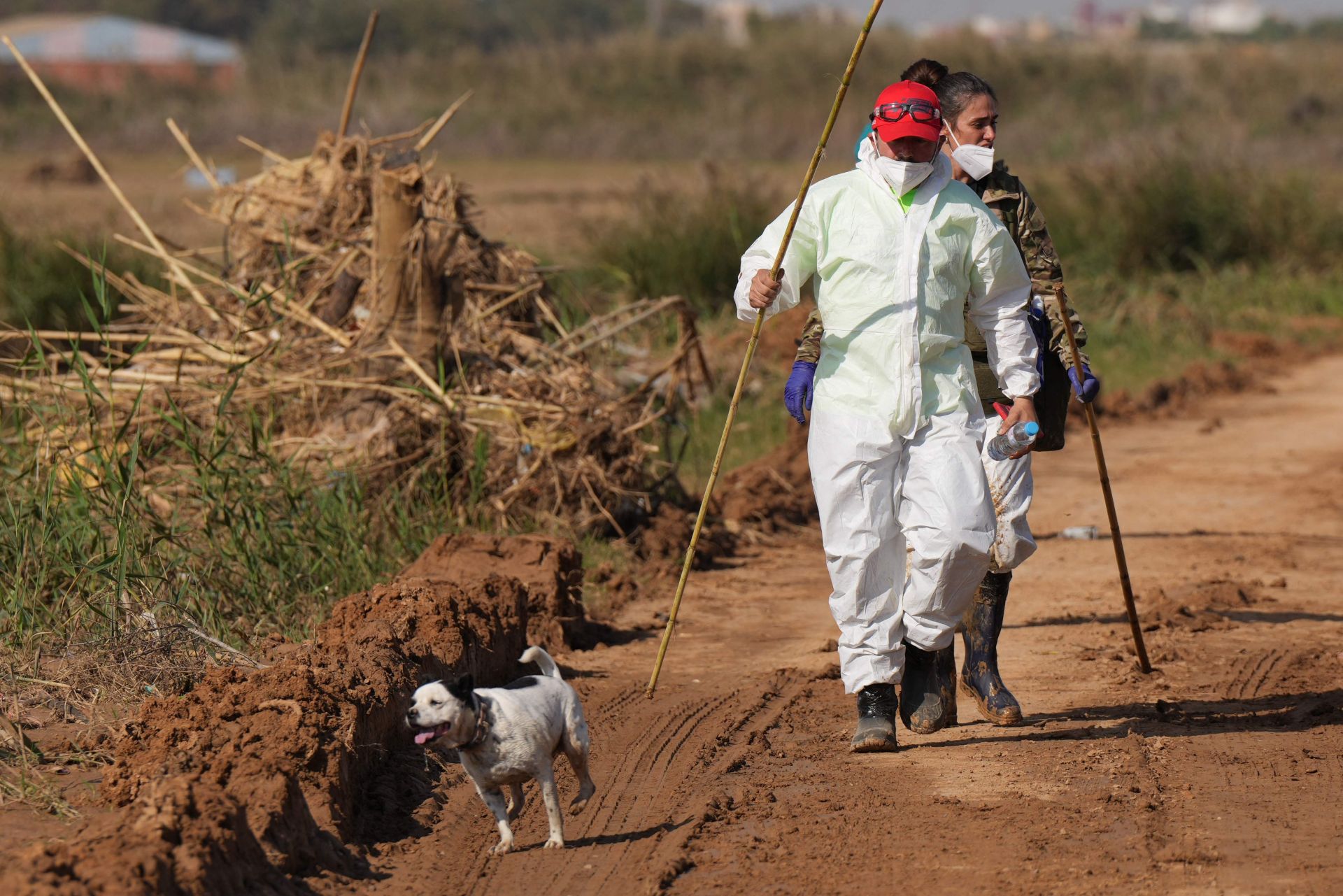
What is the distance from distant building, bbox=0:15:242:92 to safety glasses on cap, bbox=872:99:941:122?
125 ft

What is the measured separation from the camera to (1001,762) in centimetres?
489

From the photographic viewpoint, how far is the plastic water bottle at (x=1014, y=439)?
16.0 ft

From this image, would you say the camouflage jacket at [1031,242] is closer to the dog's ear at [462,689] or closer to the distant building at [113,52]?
the dog's ear at [462,689]

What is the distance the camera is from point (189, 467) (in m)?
7.09

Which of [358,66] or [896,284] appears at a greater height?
[358,66]

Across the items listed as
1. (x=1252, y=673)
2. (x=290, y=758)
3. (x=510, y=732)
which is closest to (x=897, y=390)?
(x=510, y=732)

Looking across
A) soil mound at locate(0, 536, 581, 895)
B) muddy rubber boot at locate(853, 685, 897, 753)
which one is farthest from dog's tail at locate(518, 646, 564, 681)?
muddy rubber boot at locate(853, 685, 897, 753)

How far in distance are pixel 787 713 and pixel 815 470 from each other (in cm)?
104

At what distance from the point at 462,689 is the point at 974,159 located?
2.41 meters

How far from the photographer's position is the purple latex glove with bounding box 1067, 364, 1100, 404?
201 inches

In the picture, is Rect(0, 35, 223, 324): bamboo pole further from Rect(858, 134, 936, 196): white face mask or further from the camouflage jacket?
Rect(858, 134, 936, 196): white face mask

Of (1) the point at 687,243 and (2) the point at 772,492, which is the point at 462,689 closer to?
(2) the point at 772,492

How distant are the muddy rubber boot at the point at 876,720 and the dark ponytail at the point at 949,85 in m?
1.78

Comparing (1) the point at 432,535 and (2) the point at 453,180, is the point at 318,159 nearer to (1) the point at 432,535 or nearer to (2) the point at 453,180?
(2) the point at 453,180
